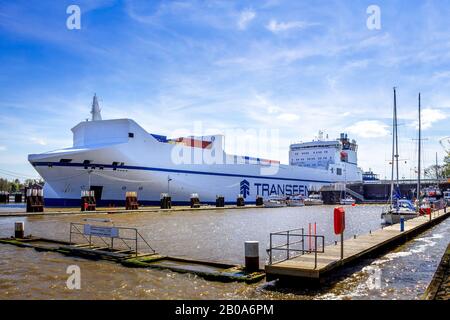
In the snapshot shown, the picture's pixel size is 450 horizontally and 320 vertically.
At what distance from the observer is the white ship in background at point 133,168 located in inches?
1479

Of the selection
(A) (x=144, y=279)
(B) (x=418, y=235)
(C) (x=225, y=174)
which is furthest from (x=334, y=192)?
(A) (x=144, y=279)

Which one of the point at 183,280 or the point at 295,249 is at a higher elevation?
the point at 295,249

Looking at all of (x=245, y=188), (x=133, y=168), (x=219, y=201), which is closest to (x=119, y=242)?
(x=133, y=168)

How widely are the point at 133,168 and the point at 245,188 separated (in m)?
25.6

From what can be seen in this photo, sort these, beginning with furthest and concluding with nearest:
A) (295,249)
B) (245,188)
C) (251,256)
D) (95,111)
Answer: (245,188), (95,111), (295,249), (251,256)

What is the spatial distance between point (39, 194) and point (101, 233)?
2268 cm

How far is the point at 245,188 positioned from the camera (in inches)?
2445

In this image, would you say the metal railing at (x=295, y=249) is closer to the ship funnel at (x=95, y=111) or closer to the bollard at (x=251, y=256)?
the bollard at (x=251, y=256)

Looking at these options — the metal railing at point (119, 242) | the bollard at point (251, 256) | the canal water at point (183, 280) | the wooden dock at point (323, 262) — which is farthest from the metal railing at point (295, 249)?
the metal railing at point (119, 242)

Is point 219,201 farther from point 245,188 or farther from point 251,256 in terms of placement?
point 251,256

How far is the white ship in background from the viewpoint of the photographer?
123 ft

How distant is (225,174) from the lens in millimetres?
56469

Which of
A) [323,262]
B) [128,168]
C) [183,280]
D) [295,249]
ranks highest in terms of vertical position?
[128,168]

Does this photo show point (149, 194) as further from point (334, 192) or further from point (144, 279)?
point (334, 192)
